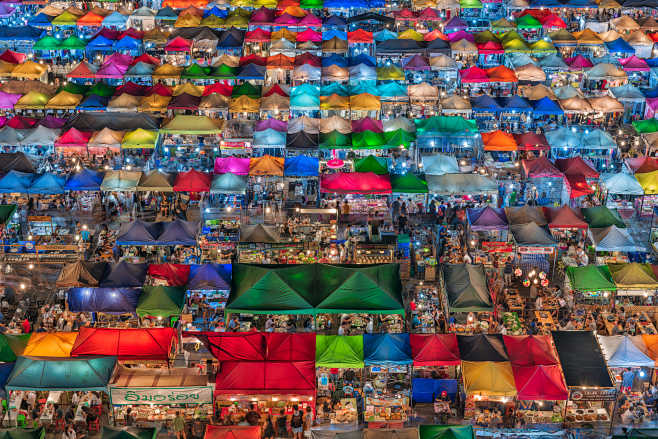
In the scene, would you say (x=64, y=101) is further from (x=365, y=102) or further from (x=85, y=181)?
(x=365, y=102)

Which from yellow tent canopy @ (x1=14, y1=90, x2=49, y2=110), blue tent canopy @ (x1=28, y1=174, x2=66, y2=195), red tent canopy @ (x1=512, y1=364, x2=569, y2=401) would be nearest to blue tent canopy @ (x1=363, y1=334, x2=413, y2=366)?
red tent canopy @ (x1=512, y1=364, x2=569, y2=401)

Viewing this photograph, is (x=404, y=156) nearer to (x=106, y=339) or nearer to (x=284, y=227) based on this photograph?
(x=284, y=227)

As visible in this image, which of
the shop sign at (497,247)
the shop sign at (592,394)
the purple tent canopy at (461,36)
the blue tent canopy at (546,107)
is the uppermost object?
the purple tent canopy at (461,36)

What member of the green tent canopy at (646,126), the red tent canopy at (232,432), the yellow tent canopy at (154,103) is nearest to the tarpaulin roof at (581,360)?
the red tent canopy at (232,432)

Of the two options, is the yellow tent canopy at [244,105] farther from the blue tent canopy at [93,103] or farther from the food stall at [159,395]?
the food stall at [159,395]

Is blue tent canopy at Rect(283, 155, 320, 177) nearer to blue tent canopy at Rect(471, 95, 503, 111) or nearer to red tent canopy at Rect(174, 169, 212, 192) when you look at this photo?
red tent canopy at Rect(174, 169, 212, 192)

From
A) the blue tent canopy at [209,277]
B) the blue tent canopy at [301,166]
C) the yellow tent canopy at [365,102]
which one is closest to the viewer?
the blue tent canopy at [209,277]

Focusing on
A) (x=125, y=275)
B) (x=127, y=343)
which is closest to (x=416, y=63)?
(x=125, y=275)

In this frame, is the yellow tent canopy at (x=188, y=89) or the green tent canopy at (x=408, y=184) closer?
the green tent canopy at (x=408, y=184)
